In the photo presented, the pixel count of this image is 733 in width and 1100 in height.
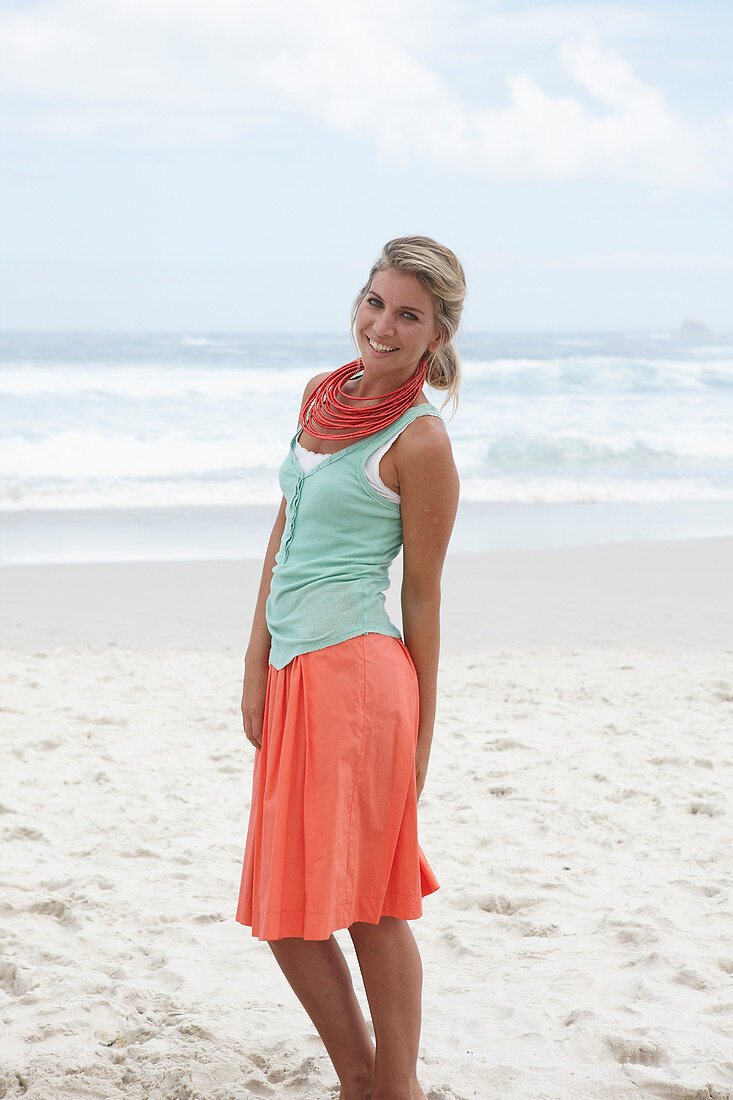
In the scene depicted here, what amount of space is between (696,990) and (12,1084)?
5.90 ft

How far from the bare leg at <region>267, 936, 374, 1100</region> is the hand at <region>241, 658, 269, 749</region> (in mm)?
432

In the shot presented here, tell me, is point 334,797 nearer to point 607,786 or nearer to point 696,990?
point 696,990

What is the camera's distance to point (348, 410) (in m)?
2.14

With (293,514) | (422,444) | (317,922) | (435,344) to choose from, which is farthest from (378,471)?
(317,922)

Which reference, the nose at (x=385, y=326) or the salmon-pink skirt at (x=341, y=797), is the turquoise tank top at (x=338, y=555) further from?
the nose at (x=385, y=326)

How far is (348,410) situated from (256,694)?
0.65m

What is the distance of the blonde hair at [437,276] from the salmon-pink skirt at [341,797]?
596 millimetres

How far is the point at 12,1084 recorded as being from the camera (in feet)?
7.96

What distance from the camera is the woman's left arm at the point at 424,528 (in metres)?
2.02

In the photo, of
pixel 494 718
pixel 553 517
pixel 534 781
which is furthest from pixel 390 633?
Answer: pixel 553 517

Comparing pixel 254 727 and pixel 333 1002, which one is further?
pixel 254 727

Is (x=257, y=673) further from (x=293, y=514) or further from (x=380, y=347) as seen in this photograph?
(x=380, y=347)

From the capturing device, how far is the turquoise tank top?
2037mm

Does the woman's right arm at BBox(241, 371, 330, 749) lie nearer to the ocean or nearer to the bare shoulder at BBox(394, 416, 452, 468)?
the bare shoulder at BBox(394, 416, 452, 468)
